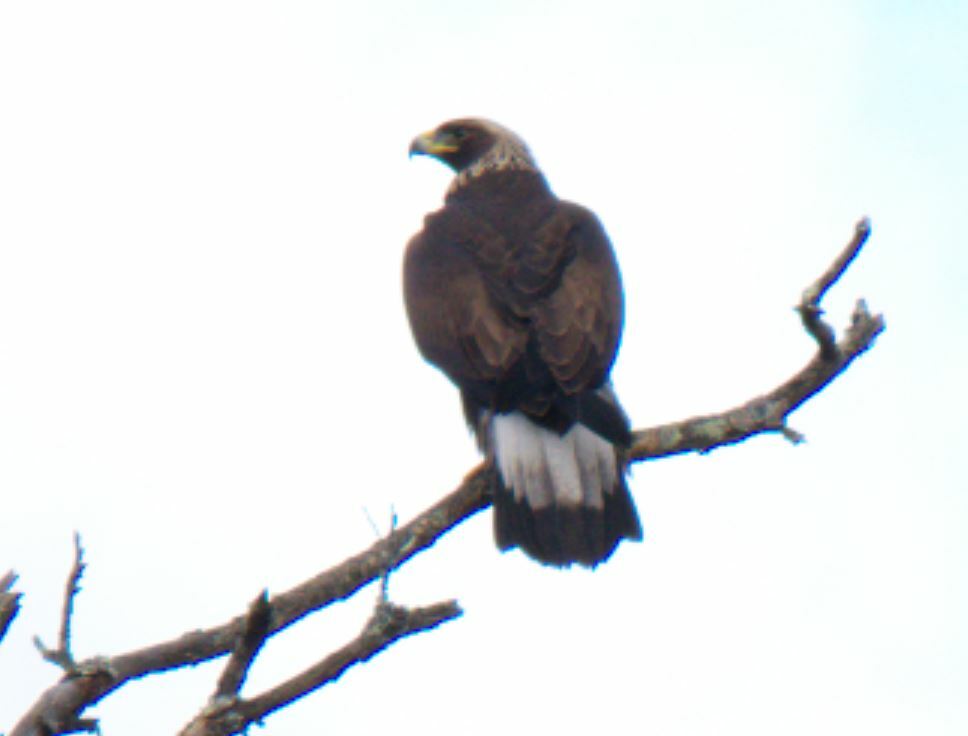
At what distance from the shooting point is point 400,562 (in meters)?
5.42

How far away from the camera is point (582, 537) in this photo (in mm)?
5910

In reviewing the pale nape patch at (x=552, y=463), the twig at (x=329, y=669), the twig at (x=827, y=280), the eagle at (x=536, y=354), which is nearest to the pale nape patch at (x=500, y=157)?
the eagle at (x=536, y=354)

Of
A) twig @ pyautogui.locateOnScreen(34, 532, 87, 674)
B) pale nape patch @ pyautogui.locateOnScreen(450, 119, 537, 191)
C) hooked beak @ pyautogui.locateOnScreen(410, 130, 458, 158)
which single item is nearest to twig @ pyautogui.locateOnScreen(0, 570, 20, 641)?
twig @ pyautogui.locateOnScreen(34, 532, 87, 674)

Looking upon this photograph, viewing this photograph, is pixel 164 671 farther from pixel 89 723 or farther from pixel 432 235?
pixel 432 235

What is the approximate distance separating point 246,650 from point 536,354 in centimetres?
262

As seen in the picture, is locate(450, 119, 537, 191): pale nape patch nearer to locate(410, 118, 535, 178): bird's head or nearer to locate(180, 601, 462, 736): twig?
locate(410, 118, 535, 178): bird's head

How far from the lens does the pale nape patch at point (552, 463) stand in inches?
237

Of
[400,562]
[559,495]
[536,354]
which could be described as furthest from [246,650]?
[536,354]

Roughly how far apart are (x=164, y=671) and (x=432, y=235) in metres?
3.19

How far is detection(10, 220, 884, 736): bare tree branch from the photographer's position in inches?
157

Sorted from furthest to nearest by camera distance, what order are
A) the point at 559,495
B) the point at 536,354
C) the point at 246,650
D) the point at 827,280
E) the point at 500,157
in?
1. the point at 500,157
2. the point at 536,354
3. the point at 559,495
4. the point at 827,280
5. the point at 246,650

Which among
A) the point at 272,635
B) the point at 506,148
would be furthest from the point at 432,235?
the point at 272,635

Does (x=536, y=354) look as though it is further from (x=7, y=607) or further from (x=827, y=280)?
(x=7, y=607)

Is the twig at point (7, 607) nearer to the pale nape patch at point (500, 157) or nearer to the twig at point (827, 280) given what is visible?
the twig at point (827, 280)
